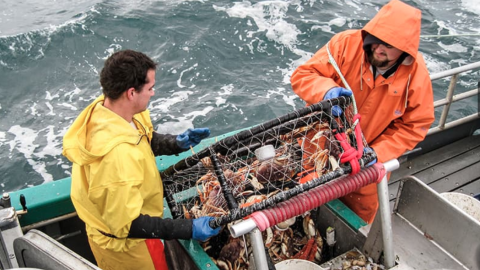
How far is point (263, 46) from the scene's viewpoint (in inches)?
409

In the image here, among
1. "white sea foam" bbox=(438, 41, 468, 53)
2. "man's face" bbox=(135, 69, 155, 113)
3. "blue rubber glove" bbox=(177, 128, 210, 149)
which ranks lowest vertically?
"white sea foam" bbox=(438, 41, 468, 53)

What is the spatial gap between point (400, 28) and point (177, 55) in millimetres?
7597

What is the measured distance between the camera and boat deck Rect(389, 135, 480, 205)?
471 centimetres

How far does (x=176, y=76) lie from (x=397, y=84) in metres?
6.79

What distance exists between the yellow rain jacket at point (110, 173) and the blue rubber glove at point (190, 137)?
0.39 m

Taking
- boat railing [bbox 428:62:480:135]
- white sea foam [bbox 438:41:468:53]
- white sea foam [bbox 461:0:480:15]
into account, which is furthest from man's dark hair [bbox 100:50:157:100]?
white sea foam [bbox 461:0:480:15]

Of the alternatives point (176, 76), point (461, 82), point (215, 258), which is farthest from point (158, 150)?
point (461, 82)

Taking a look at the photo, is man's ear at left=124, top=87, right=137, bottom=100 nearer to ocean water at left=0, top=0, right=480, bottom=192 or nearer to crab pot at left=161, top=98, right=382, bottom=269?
crab pot at left=161, top=98, right=382, bottom=269

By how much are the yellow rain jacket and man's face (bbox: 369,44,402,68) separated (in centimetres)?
175

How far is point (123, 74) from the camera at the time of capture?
237cm

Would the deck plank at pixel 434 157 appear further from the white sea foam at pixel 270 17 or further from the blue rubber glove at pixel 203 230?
the white sea foam at pixel 270 17

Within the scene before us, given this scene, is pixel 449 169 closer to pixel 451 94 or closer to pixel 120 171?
pixel 451 94

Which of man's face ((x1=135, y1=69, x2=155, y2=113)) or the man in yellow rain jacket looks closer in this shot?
the man in yellow rain jacket

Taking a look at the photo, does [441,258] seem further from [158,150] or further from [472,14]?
[472,14]
